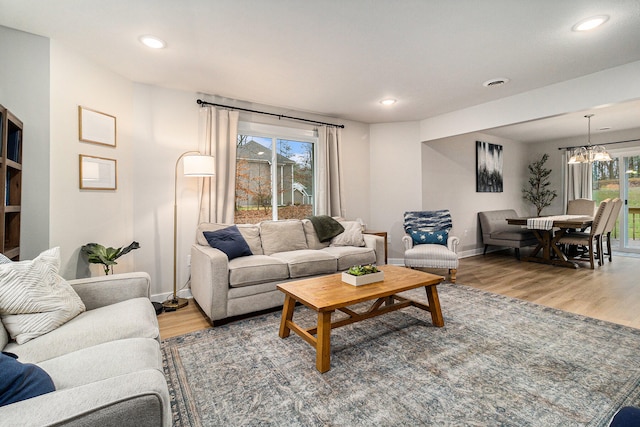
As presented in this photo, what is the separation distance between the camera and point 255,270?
276 centimetres

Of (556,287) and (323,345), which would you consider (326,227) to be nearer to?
(323,345)

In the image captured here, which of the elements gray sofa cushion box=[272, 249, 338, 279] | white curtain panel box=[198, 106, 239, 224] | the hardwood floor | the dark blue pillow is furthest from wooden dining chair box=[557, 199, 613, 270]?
white curtain panel box=[198, 106, 239, 224]

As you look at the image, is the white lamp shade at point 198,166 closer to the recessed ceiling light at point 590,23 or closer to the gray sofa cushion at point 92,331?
the gray sofa cushion at point 92,331

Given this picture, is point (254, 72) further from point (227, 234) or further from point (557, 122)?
point (557, 122)

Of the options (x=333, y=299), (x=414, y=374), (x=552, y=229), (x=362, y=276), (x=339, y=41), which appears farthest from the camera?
(x=552, y=229)

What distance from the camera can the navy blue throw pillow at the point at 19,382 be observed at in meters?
0.77

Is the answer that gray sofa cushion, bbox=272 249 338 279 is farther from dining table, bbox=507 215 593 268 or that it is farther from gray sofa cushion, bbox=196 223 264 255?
dining table, bbox=507 215 593 268

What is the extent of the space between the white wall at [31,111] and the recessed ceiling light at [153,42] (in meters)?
0.80

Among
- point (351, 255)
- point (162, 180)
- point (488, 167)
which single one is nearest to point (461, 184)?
point (488, 167)

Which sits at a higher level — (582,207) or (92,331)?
(582,207)

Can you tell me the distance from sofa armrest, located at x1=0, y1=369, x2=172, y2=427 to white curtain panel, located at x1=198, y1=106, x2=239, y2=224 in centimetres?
280

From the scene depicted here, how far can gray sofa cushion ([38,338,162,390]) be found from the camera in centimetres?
109

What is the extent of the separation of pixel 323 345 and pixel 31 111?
292 centimetres

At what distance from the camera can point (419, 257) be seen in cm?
400
